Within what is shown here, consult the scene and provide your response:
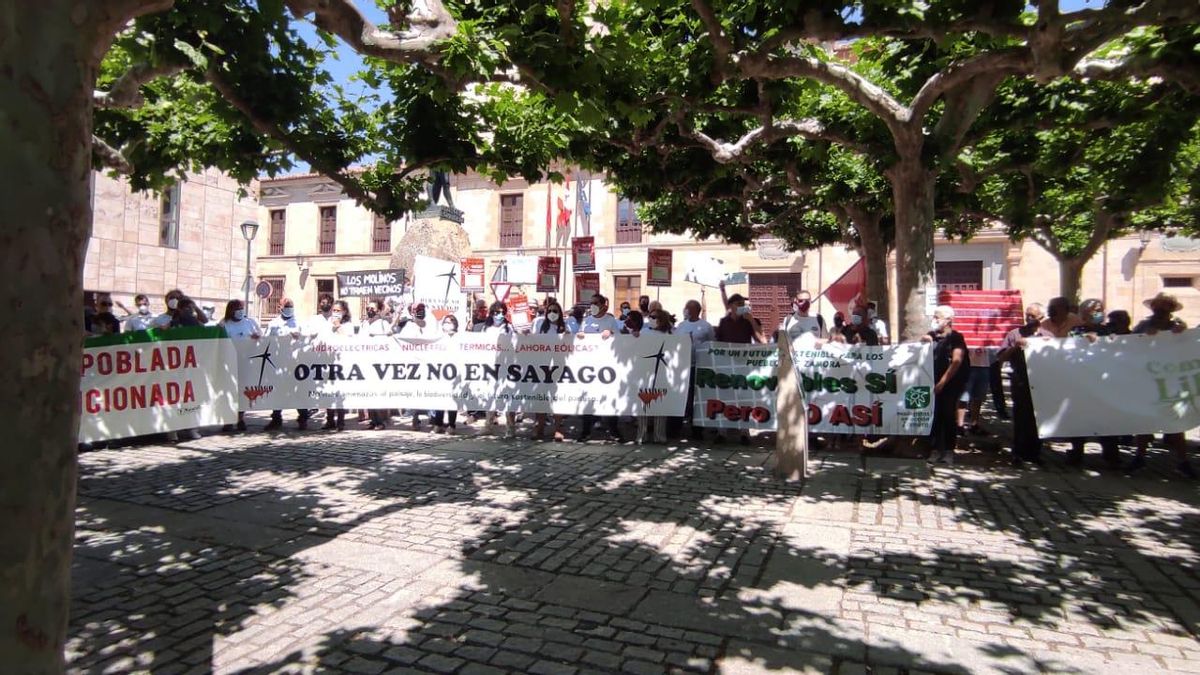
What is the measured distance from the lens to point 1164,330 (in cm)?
752

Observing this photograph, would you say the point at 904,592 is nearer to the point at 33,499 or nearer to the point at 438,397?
the point at 33,499

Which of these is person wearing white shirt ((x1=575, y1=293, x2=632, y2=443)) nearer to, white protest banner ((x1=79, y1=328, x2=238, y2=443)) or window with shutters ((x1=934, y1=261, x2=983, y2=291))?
white protest banner ((x1=79, y1=328, x2=238, y2=443))

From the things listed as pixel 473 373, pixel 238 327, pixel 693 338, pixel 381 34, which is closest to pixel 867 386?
pixel 693 338

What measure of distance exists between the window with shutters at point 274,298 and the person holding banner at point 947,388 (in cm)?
3885

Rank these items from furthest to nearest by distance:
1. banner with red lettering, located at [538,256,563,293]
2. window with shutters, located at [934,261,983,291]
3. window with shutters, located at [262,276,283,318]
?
window with shutters, located at [262,276,283,318]
window with shutters, located at [934,261,983,291]
banner with red lettering, located at [538,256,563,293]

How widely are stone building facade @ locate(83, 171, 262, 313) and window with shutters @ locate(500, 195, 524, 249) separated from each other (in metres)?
11.8

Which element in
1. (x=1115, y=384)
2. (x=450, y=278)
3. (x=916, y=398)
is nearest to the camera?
(x=1115, y=384)

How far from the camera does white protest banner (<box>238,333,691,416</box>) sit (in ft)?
30.0

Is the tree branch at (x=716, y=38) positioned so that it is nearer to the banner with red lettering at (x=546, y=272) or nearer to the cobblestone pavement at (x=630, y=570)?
the cobblestone pavement at (x=630, y=570)

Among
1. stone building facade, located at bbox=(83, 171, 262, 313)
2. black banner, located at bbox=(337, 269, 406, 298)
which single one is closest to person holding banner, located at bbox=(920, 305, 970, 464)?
black banner, located at bbox=(337, 269, 406, 298)

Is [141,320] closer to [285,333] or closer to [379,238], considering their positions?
[285,333]

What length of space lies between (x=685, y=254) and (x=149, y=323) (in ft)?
77.2

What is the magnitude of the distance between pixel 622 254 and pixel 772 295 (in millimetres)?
7169

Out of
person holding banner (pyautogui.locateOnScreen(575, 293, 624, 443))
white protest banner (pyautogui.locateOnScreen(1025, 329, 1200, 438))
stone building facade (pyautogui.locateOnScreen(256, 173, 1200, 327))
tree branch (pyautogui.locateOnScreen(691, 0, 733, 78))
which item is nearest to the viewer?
tree branch (pyautogui.locateOnScreen(691, 0, 733, 78))
